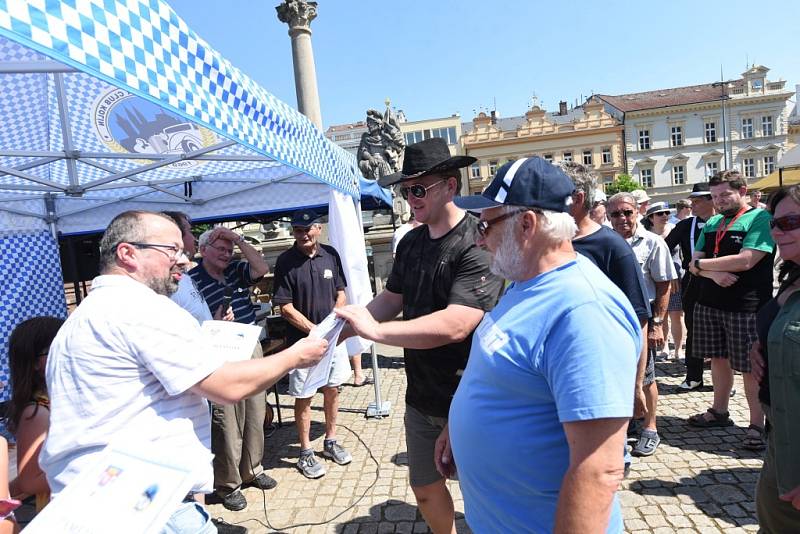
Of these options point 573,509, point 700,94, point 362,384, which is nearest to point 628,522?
point 573,509

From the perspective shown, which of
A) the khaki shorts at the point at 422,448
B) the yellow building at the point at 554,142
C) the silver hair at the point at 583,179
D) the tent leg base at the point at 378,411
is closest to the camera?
the khaki shorts at the point at 422,448

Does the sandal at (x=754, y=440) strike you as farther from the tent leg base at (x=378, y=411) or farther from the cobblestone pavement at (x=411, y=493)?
the tent leg base at (x=378, y=411)

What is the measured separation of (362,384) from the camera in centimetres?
656

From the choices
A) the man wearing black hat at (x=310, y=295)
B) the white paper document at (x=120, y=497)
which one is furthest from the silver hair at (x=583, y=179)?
the man wearing black hat at (x=310, y=295)

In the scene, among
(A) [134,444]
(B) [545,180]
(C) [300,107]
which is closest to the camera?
(B) [545,180]

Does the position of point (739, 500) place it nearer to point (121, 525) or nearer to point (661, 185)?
point (121, 525)

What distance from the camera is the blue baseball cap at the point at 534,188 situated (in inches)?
58.3

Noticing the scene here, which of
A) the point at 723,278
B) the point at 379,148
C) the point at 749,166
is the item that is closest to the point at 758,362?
the point at 723,278

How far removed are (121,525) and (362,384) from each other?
531 centimetres

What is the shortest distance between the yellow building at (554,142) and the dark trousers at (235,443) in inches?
1985

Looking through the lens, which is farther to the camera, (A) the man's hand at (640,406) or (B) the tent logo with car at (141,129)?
(A) the man's hand at (640,406)

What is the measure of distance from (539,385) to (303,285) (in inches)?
134

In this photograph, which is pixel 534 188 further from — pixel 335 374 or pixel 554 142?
pixel 554 142

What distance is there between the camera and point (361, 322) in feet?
7.38
